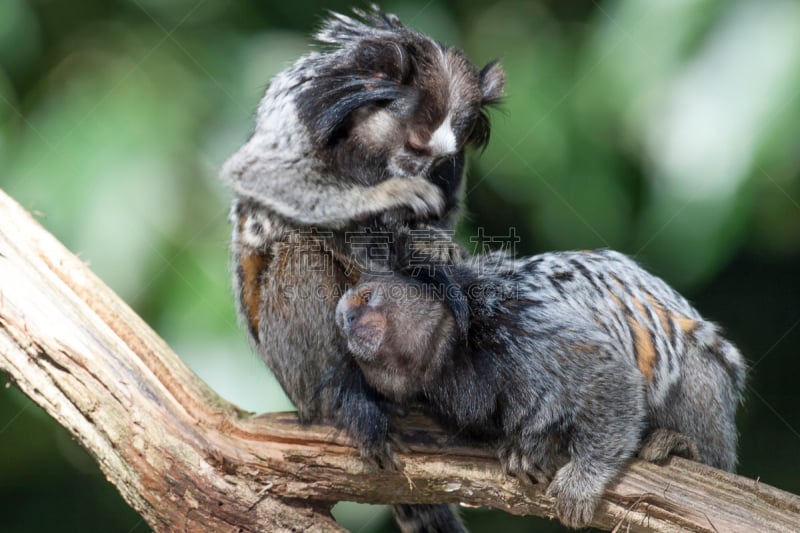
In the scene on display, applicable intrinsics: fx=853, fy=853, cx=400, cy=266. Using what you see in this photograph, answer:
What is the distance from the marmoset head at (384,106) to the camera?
268cm

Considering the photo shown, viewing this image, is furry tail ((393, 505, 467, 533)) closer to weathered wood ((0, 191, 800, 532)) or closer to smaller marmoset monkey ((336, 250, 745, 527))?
weathered wood ((0, 191, 800, 532))

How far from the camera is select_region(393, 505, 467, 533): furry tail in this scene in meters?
2.79

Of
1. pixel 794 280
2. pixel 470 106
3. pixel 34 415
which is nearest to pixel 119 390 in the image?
pixel 470 106

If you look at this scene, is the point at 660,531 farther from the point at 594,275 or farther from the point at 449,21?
the point at 449,21

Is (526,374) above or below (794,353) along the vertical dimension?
below

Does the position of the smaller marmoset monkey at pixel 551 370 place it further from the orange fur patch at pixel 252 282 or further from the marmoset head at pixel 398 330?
the orange fur patch at pixel 252 282

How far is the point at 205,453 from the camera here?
2.44 meters

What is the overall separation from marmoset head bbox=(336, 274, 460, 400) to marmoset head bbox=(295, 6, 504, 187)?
467mm

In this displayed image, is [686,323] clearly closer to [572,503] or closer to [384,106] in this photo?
[572,503]

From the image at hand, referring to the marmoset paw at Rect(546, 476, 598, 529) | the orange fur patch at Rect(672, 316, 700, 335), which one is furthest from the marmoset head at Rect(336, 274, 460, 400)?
the orange fur patch at Rect(672, 316, 700, 335)

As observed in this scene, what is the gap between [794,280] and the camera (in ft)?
14.4

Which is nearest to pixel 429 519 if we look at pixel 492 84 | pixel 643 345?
pixel 643 345

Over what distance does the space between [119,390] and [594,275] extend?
4.83 feet

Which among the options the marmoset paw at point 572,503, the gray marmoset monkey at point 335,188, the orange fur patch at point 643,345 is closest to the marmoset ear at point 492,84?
the gray marmoset monkey at point 335,188
